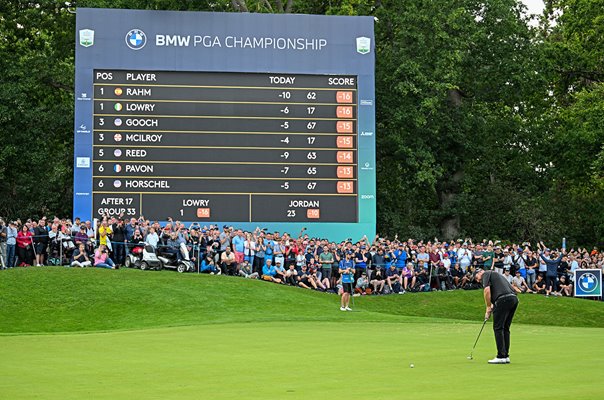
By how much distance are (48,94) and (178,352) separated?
112 ft

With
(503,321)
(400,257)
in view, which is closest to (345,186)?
(400,257)

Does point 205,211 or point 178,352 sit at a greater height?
point 205,211

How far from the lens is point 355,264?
112 feet

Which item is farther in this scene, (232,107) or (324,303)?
(232,107)

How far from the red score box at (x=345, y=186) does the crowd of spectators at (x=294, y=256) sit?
5.88ft

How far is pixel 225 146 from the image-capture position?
34.7 metres

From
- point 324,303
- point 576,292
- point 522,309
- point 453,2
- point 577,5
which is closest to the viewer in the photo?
point 324,303

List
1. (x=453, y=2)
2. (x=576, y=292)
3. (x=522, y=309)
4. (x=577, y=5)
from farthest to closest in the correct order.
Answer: (x=577, y=5), (x=453, y=2), (x=576, y=292), (x=522, y=309)

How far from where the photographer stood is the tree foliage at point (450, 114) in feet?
147

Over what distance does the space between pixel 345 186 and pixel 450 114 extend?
1457 cm

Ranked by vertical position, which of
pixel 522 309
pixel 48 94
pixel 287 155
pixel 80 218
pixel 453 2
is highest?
pixel 453 2

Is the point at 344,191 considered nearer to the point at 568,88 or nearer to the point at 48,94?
the point at 48,94

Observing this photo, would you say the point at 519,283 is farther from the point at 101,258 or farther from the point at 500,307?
the point at 500,307

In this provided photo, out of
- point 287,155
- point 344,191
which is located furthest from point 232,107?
point 344,191
